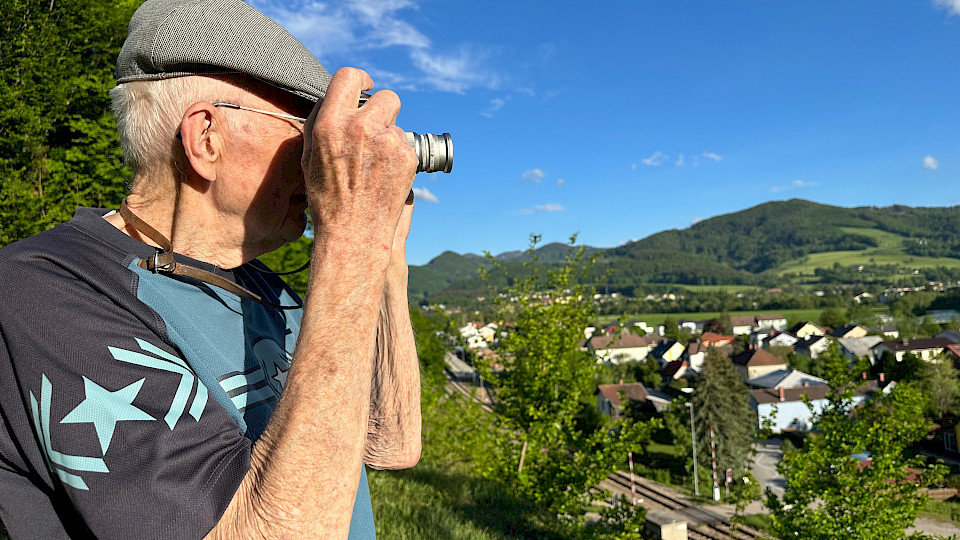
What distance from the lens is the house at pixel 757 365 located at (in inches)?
2470

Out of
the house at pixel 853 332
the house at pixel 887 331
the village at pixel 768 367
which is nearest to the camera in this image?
the village at pixel 768 367

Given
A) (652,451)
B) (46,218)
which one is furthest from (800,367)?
(46,218)

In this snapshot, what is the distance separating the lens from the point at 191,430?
78 cm

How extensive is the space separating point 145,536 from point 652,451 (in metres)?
44.2

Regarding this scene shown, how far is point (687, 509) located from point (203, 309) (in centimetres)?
3311

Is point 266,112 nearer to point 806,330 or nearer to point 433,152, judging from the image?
point 433,152

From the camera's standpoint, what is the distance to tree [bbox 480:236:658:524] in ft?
42.4

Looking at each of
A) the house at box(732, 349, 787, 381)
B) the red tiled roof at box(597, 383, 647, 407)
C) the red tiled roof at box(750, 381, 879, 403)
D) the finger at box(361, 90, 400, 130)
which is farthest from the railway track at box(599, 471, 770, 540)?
the house at box(732, 349, 787, 381)

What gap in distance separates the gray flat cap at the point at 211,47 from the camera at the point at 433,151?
0.16 metres

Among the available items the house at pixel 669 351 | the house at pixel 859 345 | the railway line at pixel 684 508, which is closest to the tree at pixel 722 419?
the railway line at pixel 684 508

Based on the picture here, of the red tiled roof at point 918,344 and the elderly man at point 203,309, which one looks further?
the red tiled roof at point 918,344

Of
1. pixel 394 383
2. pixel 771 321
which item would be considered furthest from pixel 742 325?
pixel 394 383

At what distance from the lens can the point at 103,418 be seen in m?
0.72

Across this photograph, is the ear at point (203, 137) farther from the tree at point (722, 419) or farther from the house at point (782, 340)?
the house at point (782, 340)
